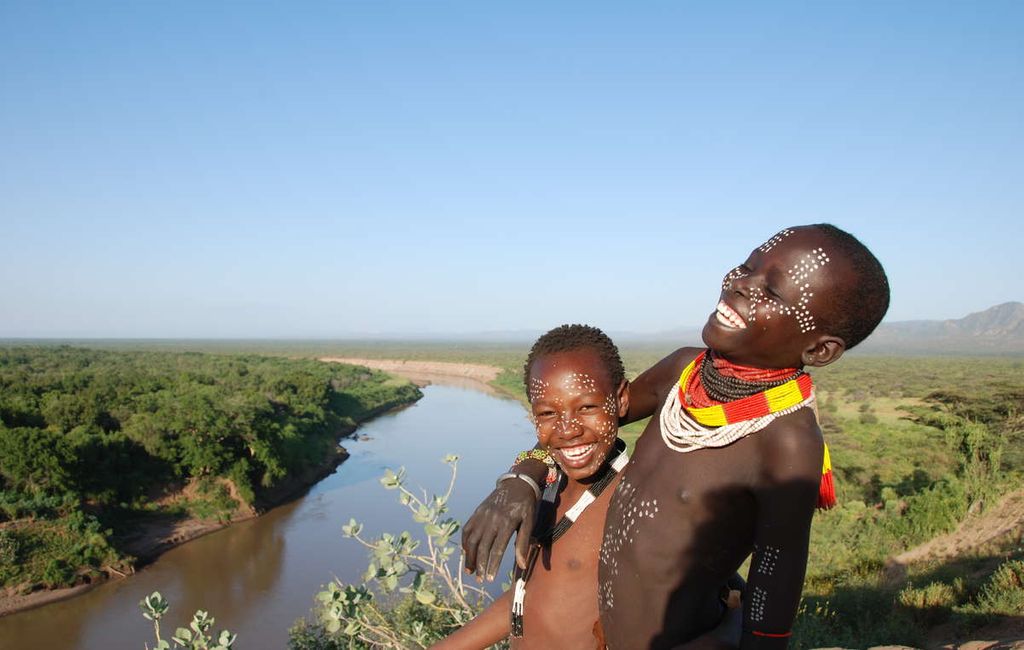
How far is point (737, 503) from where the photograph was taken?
1.31 meters

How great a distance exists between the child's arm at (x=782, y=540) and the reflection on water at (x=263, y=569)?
6.02 meters

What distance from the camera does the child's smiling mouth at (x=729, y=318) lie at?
4.36 feet

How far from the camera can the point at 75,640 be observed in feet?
41.9

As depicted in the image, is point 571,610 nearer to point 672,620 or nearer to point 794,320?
point 672,620

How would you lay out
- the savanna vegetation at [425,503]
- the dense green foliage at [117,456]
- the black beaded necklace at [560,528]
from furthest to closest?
the dense green foliage at [117,456], the savanna vegetation at [425,503], the black beaded necklace at [560,528]

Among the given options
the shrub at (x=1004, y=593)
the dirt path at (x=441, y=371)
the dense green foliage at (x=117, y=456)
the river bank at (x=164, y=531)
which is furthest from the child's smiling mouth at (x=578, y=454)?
the dirt path at (x=441, y=371)

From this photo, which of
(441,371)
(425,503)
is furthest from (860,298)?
(441,371)

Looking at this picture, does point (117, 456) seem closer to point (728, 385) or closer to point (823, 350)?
point (728, 385)

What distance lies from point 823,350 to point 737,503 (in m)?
0.34

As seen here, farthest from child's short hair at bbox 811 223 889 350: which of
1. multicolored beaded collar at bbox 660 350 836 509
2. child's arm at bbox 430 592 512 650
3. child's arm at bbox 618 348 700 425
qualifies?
child's arm at bbox 430 592 512 650

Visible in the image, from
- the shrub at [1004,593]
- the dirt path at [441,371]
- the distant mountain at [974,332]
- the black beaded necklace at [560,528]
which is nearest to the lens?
the black beaded necklace at [560,528]

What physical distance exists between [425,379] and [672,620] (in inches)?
2737

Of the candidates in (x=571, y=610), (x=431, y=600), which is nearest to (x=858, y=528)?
(x=431, y=600)

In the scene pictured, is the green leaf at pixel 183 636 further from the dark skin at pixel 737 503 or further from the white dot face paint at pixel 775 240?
the white dot face paint at pixel 775 240
